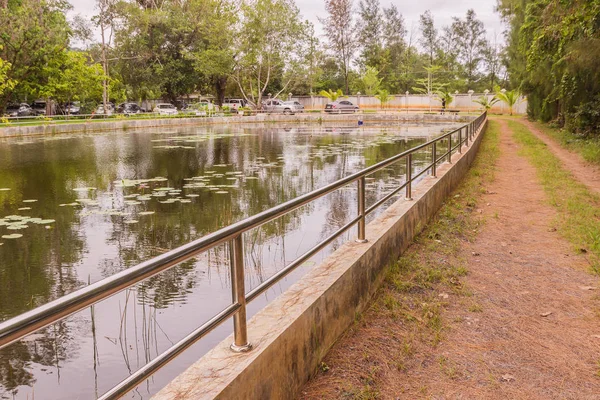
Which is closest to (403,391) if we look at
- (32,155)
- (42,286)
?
(42,286)

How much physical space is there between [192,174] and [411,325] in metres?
12.2

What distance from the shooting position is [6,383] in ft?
15.1

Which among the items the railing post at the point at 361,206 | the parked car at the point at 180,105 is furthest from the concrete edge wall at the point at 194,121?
the railing post at the point at 361,206

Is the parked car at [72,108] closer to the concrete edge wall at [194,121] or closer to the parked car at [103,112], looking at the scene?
the parked car at [103,112]

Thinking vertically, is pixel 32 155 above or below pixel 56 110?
below

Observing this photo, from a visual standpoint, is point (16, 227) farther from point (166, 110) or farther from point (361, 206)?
point (166, 110)

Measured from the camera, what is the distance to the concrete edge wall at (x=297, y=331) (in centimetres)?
Answer: 266

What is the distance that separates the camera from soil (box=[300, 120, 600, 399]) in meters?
3.53

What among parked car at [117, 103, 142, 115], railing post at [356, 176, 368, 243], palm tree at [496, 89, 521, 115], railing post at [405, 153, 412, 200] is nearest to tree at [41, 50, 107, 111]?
parked car at [117, 103, 142, 115]

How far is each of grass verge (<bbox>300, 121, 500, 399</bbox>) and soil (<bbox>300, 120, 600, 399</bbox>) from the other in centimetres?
1

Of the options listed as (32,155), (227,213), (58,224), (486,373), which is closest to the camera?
(486,373)

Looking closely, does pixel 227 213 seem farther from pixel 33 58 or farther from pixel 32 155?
pixel 33 58

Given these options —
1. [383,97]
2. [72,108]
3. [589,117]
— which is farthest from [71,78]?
[589,117]

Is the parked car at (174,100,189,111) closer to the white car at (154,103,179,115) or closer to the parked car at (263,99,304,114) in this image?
the white car at (154,103,179,115)
